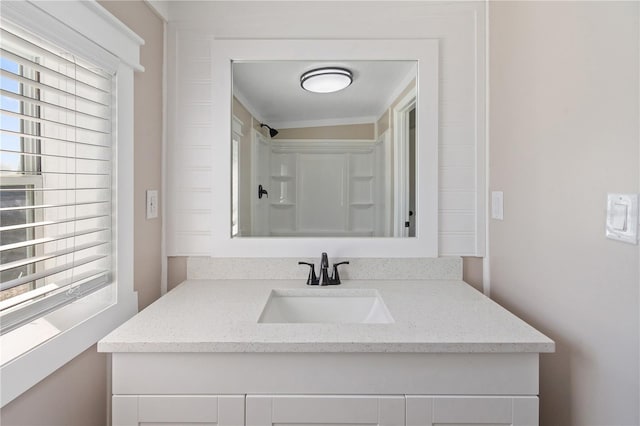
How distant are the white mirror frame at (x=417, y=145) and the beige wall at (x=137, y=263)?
0.24m

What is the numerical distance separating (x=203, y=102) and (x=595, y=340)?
1601 mm

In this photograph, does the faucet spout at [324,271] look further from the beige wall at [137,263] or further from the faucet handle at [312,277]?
the beige wall at [137,263]

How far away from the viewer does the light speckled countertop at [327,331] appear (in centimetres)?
94

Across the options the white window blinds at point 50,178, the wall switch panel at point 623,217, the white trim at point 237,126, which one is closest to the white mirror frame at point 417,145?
the white trim at point 237,126

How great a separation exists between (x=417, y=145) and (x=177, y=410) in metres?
1.30

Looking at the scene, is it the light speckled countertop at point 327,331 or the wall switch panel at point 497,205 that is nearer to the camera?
the light speckled countertop at point 327,331

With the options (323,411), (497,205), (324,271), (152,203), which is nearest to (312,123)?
(324,271)

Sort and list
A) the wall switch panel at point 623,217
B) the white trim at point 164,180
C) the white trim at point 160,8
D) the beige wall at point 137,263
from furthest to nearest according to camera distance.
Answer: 1. the white trim at point 164,180
2. the white trim at point 160,8
3. the beige wall at point 137,263
4. the wall switch panel at point 623,217

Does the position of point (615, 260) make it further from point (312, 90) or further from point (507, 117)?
point (312, 90)

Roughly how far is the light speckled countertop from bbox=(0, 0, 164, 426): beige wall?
173mm

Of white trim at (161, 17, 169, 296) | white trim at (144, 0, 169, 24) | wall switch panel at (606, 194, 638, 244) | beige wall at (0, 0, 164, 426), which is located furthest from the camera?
white trim at (161, 17, 169, 296)

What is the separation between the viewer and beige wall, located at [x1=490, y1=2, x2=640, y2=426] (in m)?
0.83

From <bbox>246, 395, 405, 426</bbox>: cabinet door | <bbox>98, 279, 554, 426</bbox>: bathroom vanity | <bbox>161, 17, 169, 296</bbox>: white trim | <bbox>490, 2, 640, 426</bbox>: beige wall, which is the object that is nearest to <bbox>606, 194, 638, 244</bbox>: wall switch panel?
<bbox>490, 2, 640, 426</bbox>: beige wall

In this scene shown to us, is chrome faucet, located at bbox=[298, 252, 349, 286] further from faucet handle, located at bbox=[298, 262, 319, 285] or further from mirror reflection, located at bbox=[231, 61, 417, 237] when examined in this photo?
mirror reflection, located at bbox=[231, 61, 417, 237]
